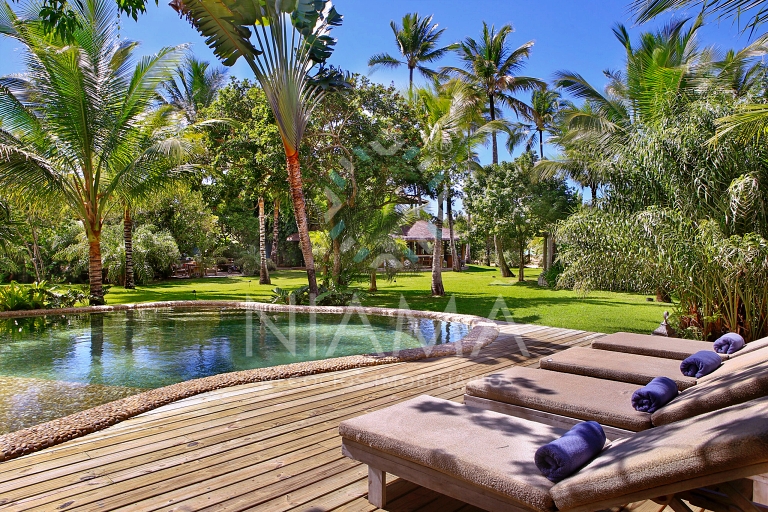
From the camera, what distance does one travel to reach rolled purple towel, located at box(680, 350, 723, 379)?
11.5ft

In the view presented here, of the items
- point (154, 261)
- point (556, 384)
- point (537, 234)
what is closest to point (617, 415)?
point (556, 384)

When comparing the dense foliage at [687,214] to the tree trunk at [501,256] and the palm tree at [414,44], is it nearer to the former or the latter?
the tree trunk at [501,256]

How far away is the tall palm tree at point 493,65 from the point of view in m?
25.1

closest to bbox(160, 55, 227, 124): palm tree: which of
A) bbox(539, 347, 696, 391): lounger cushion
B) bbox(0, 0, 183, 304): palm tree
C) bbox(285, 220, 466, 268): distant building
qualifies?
bbox(285, 220, 466, 268): distant building

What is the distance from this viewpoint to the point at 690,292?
22.0ft

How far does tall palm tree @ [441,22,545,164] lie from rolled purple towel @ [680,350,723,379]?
22.2 m

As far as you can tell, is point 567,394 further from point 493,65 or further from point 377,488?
point 493,65

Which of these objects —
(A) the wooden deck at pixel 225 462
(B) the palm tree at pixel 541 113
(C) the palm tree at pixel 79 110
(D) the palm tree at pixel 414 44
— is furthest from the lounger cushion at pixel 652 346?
(B) the palm tree at pixel 541 113

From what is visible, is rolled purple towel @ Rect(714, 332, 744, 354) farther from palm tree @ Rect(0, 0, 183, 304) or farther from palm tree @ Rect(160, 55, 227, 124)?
palm tree @ Rect(160, 55, 227, 124)

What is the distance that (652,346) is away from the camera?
4695mm

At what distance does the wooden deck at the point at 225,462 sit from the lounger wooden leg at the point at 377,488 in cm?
5

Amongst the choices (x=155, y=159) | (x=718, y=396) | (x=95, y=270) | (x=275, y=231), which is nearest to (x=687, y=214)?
(x=718, y=396)

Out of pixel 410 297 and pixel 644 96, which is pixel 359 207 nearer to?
pixel 410 297

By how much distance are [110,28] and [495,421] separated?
536 inches
